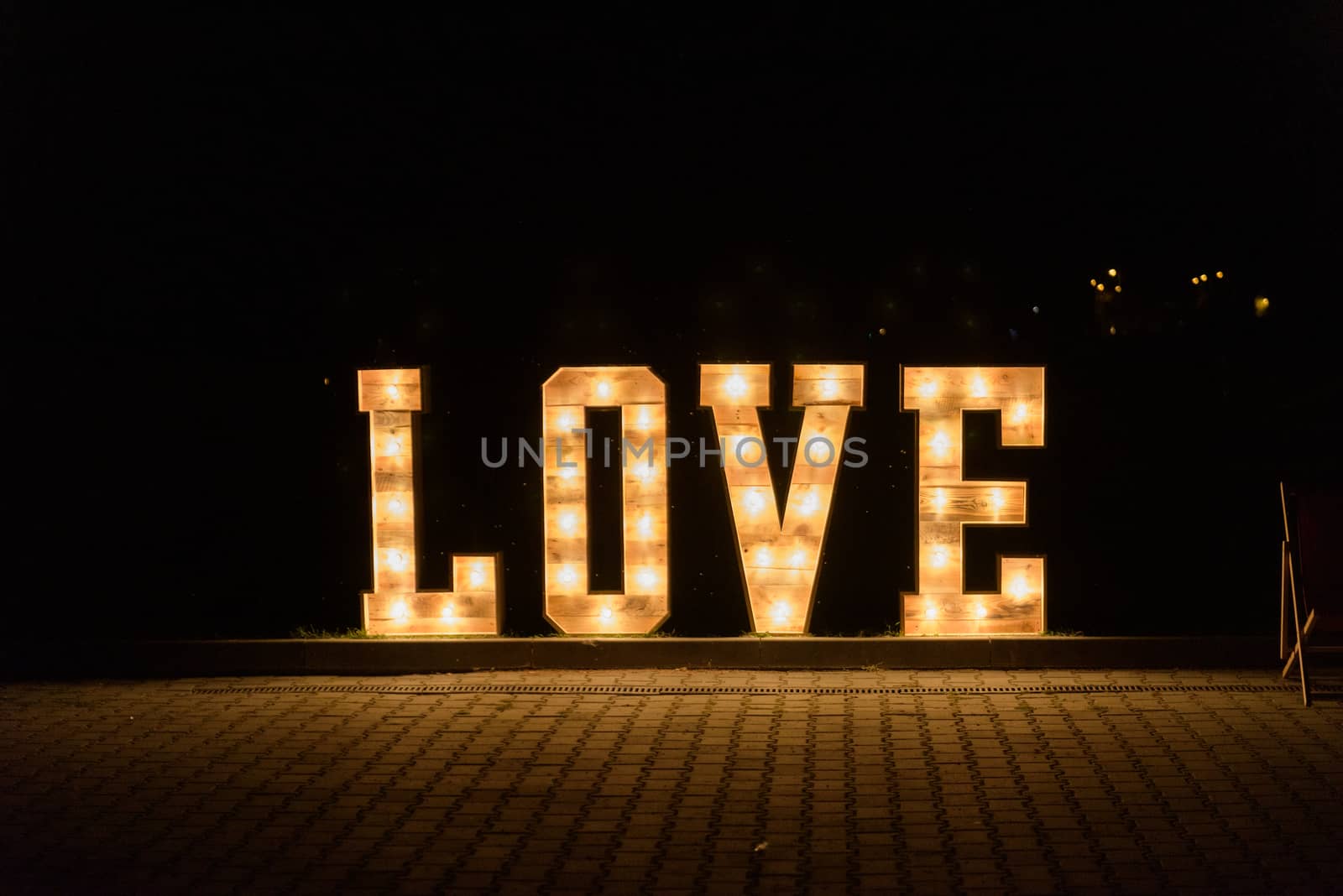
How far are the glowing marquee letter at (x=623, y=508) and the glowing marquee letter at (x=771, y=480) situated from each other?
0.50 metres

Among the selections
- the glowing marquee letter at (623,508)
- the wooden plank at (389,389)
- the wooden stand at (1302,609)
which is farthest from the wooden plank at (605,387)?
the wooden stand at (1302,609)

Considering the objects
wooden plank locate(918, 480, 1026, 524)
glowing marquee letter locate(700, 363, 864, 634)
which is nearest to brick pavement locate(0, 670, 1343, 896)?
glowing marquee letter locate(700, 363, 864, 634)

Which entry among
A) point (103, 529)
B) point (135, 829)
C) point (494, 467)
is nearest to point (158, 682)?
point (103, 529)

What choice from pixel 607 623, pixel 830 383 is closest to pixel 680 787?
pixel 607 623

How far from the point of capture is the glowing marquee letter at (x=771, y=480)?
9875 mm

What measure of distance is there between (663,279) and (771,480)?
171cm

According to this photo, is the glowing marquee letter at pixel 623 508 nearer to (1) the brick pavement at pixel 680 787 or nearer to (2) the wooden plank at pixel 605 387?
(2) the wooden plank at pixel 605 387

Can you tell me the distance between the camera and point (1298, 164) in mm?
10141

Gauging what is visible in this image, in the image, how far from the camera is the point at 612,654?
9672 millimetres

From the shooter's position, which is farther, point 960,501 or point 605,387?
point 605,387

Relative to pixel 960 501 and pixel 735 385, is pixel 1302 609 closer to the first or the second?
pixel 960 501

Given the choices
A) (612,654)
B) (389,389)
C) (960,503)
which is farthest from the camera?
(389,389)

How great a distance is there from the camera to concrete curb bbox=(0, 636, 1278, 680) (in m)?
9.40

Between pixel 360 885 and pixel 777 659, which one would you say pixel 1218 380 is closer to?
pixel 777 659
